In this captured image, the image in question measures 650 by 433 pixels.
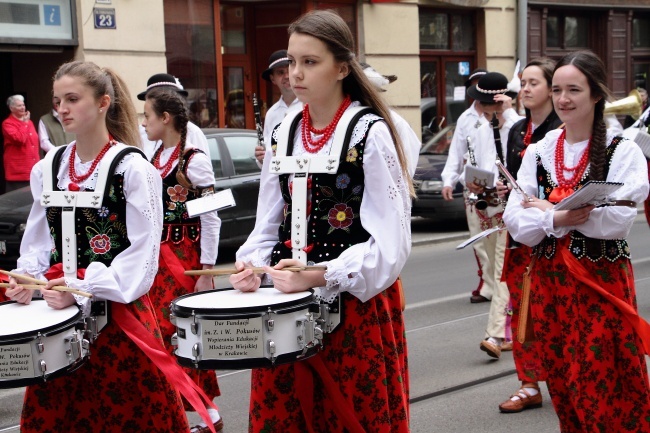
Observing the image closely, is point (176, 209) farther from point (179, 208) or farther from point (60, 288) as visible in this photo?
point (60, 288)

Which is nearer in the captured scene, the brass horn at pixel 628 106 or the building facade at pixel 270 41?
the brass horn at pixel 628 106

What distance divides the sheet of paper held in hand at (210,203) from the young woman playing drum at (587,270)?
5.36 ft

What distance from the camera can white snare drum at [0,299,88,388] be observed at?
12.2ft

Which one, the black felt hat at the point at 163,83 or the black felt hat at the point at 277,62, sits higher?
the black felt hat at the point at 277,62

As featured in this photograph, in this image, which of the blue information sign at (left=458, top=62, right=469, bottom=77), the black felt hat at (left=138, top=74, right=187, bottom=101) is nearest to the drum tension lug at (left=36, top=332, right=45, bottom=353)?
the black felt hat at (left=138, top=74, right=187, bottom=101)

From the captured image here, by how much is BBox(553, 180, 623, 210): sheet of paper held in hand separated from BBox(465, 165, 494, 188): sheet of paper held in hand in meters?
2.31

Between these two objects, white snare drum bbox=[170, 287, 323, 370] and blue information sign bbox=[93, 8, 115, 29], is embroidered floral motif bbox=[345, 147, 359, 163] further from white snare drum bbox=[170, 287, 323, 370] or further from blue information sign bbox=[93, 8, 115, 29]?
blue information sign bbox=[93, 8, 115, 29]

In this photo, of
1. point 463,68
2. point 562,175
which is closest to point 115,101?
point 562,175

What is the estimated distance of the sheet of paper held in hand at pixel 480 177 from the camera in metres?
7.11

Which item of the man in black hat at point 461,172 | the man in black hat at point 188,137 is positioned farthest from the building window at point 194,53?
the man in black hat at point 188,137

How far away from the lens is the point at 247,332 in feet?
11.6

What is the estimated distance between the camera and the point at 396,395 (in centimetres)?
398

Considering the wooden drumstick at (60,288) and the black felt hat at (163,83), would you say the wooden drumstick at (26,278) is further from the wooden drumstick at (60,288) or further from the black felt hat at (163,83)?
the black felt hat at (163,83)

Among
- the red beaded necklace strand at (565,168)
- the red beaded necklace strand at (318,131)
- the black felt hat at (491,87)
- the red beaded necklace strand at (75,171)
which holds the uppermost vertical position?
the black felt hat at (491,87)
